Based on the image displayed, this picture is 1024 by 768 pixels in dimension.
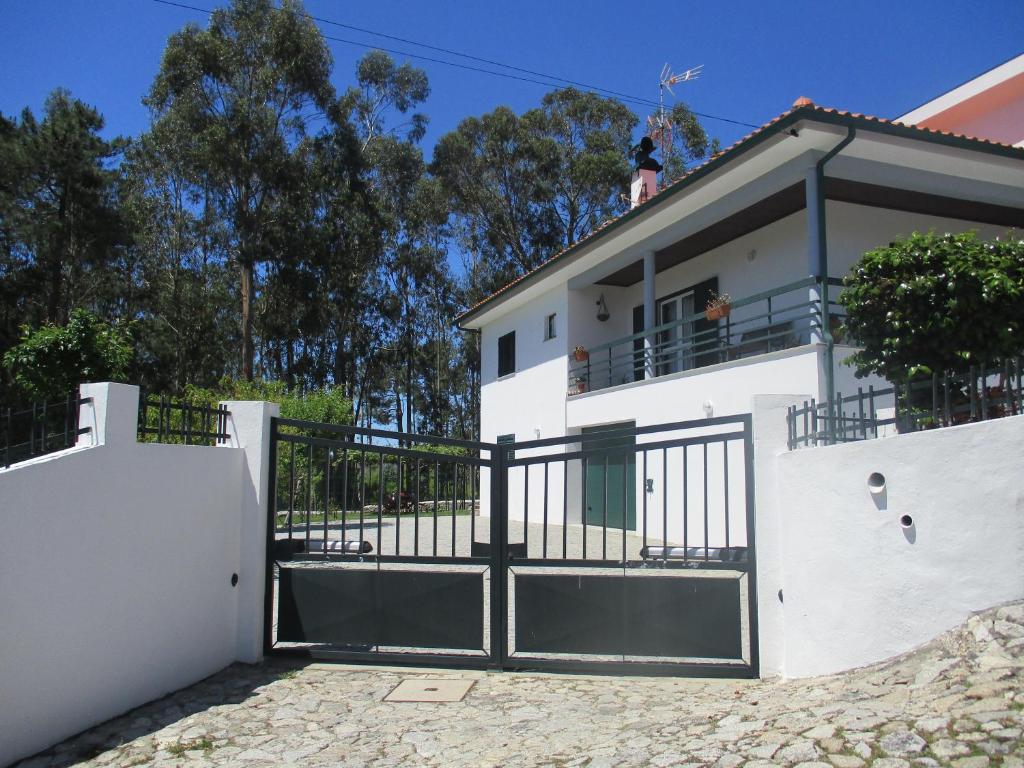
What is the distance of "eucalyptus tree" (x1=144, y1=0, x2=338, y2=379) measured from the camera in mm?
26547

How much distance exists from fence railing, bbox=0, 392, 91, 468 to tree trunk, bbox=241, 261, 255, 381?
2223 cm

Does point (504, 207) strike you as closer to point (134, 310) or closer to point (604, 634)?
point (134, 310)

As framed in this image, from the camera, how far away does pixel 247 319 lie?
27.6 meters

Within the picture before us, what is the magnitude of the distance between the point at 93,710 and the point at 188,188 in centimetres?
2845

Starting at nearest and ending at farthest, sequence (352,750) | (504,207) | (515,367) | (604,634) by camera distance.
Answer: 1. (352,750)
2. (604,634)
3. (515,367)
4. (504,207)

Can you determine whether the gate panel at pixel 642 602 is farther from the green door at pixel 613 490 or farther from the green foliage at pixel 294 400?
the green foliage at pixel 294 400

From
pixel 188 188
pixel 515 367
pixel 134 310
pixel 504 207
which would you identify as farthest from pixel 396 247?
pixel 515 367

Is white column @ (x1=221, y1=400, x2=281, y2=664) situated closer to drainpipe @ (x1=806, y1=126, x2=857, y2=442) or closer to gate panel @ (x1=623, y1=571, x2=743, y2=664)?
gate panel @ (x1=623, y1=571, x2=743, y2=664)

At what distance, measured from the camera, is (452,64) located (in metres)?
21.2

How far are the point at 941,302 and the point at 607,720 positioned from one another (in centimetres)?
447

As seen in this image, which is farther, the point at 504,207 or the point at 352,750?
the point at 504,207

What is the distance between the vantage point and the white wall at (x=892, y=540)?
4410 millimetres

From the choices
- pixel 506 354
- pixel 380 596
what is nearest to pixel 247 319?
pixel 506 354

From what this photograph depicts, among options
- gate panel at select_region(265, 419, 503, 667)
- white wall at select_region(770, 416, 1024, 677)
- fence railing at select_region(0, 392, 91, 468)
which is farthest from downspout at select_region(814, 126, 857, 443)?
fence railing at select_region(0, 392, 91, 468)
